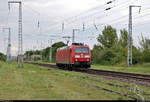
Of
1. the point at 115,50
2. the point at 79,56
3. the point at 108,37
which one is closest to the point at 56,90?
the point at 79,56

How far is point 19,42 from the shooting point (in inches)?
1308

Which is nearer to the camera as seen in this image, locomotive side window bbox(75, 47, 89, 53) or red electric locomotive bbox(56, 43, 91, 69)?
red electric locomotive bbox(56, 43, 91, 69)

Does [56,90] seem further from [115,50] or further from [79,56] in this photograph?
[115,50]

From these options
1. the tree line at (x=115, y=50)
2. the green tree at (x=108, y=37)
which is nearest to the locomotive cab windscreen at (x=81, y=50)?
the tree line at (x=115, y=50)

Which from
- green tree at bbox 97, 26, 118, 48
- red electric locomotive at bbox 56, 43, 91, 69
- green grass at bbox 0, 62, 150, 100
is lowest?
green grass at bbox 0, 62, 150, 100

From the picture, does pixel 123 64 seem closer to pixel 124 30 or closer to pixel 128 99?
pixel 124 30

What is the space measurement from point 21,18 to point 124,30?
2851 centimetres

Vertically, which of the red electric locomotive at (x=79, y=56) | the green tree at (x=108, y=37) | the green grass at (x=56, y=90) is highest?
the green tree at (x=108, y=37)

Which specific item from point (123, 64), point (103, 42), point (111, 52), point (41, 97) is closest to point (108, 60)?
point (111, 52)

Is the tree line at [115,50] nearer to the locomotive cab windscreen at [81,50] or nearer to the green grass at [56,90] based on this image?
the locomotive cab windscreen at [81,50]

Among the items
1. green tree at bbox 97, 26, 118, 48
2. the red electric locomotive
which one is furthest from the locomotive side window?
green tree at bbox 97, 26, 118, 48

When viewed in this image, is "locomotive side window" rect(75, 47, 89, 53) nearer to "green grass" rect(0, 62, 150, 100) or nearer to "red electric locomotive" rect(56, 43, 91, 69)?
"red electric locomotive" rect(56, 43, 91, 69)

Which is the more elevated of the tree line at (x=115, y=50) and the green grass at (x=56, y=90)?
the tree line at (x=115, y=50)

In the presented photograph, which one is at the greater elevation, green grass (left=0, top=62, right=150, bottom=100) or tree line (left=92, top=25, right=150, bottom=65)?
tree line (left=92, top=25, right=150, bottom=65)
